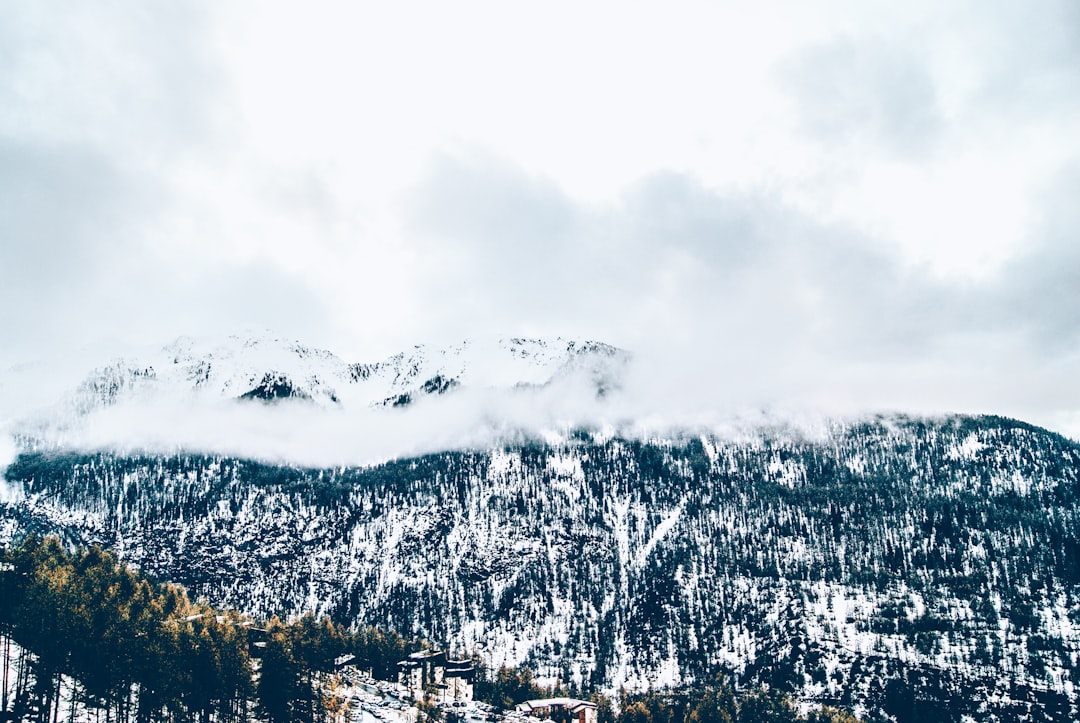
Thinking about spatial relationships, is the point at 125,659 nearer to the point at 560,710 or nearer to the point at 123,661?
the point at 123,661

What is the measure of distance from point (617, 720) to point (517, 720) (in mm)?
29997

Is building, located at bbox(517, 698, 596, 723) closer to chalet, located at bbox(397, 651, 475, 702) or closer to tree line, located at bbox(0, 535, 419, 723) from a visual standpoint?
chalet, located at bbox(397, 651, 475, 702)

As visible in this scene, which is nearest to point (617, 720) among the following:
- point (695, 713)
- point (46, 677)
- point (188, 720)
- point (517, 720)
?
point (695, 713)

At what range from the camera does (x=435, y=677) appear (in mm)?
179500

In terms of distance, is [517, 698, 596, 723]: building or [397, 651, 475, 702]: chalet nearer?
[397, 651, 475, 702]: chalet

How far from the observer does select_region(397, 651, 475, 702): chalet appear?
158625 mm

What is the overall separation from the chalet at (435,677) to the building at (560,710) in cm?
1589

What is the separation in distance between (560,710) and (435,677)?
30229 mm

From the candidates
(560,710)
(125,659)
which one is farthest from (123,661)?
(560,710)

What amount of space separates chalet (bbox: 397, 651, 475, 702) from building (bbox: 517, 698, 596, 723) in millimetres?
15887

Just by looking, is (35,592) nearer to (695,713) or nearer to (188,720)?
(188,720)

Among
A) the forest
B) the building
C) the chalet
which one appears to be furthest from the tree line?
the building

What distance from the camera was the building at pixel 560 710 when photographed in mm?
165375

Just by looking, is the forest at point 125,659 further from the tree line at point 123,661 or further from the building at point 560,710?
the building at point 560,710
